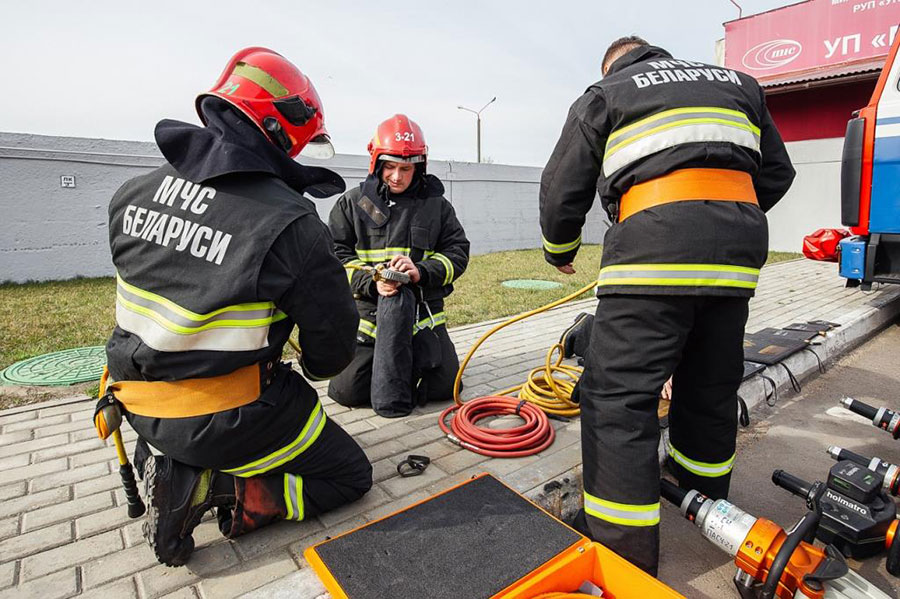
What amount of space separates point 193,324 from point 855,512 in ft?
8.65

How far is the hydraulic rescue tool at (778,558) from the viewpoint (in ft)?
5.40

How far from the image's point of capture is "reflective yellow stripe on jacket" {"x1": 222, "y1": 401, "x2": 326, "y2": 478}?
2195mm

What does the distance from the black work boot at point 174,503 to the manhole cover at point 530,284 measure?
691 centimetres

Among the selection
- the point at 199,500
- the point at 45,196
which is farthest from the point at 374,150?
the point at 45,196

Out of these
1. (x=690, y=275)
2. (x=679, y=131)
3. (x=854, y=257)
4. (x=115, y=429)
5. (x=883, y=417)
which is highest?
(x=679, y=131)

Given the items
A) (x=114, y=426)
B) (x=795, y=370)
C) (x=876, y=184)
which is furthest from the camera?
(x=876, y=184)

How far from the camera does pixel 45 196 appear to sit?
9.20 metres

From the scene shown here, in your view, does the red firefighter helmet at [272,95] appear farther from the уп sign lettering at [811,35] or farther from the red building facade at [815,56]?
the уп sign lettering at [811,35]

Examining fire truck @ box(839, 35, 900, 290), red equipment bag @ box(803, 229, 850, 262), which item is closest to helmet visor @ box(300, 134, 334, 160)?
fire truck @ box(839, 35, 900, 290)

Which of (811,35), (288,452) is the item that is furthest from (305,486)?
(811,35)

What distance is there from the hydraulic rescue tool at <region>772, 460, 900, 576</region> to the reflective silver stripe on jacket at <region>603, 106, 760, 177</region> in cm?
142

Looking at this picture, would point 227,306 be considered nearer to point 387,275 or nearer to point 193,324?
point 193,324

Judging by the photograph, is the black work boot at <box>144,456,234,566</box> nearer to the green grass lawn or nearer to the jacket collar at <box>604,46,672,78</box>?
the jacket collar at <box>604,46,672,78</box>

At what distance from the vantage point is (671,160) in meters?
1.98
